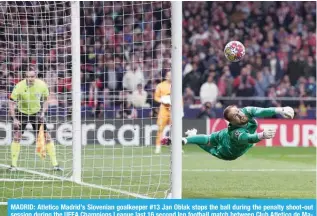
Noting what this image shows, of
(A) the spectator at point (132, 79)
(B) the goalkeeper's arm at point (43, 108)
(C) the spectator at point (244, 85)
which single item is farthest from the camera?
(C) the spectator at point (244, 85)

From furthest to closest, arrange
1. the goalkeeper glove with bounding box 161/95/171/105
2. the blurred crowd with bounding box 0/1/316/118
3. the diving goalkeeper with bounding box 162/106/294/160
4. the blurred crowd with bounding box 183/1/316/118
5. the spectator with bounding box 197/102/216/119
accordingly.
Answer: the blurred crowd with bounding box 183/1/316/118
the spectator with bounding box 197/102/216/119
the blurred crowd with bounding box 0/1/316/118
the goalkeeper glove with bounding box 161/95/171/105
the diving goalkeeper with bounding box 162/106/294/160

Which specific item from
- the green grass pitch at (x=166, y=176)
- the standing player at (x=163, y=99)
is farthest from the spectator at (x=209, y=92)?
the standing player at (x=163, y=99)

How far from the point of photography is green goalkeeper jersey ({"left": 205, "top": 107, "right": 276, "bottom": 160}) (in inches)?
467

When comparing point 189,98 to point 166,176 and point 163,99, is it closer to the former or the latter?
point 163,99

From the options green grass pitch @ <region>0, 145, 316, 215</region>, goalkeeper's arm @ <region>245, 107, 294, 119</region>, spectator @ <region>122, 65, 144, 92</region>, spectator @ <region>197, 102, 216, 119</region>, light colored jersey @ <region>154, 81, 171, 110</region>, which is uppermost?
spectator @ <region>122, 65, 144, 92</region>

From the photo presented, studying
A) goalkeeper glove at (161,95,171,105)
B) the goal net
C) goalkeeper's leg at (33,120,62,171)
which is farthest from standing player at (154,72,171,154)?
goalkeeper's leg at (33,120,62,171)

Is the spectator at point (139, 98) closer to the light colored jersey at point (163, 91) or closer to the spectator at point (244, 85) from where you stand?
the light colored jersey at point (163, 91)

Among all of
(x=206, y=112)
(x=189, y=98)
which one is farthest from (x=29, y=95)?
(x=189, y=98)

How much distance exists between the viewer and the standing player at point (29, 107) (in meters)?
15.6

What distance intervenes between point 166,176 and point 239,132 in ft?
11.9

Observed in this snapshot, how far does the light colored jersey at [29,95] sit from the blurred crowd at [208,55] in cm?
113

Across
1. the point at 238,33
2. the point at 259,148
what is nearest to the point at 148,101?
the point at 259,148

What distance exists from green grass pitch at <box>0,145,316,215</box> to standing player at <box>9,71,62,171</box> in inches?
12.1

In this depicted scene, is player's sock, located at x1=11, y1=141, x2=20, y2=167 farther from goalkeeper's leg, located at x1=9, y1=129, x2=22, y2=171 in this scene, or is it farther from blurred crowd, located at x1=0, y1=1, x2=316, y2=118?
blurred crowd, located at x1=0, y1=1, x2=316, y2=118
